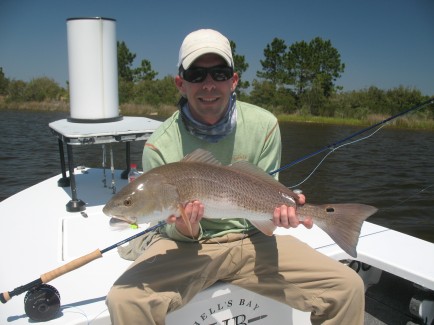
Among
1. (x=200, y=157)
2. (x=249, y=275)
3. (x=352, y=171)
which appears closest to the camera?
(x=200, y=157)

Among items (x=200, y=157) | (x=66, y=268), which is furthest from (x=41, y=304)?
(x=200, y=157)

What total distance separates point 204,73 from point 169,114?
45467 millimetres

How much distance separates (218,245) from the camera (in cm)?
275

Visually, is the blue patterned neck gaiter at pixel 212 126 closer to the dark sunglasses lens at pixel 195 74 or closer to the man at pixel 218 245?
the man at pixel 218 245

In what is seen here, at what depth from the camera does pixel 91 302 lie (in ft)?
8.54

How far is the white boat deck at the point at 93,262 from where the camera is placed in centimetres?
259

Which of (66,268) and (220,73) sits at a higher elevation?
(220,73)

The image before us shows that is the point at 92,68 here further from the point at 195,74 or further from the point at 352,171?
the point at 352,171

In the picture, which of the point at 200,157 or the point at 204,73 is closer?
the point at 200,157

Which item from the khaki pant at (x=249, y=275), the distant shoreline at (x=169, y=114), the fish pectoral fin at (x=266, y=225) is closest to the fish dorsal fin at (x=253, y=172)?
the fish pectoral fin at (x=266, y=225)

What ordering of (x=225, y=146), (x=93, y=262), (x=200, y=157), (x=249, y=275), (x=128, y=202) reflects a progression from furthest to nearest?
(x=93, y=262), (x=225, y=146), (x=249, y=275), (x=200, y=157), (x=128, y=202)

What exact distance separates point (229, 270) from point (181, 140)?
987mm

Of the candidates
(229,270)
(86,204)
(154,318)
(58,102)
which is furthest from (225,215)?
(58,102)

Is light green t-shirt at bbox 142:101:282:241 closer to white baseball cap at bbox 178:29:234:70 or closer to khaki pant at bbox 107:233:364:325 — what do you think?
khaki pant at bbox 107:233:364:325
